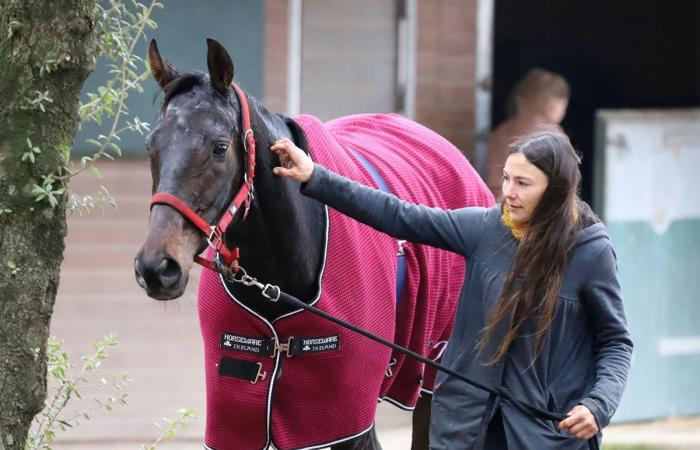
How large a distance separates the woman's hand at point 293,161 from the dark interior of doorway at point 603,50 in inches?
179

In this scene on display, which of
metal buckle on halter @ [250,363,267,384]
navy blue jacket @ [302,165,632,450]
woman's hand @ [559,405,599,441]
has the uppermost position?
navy blue jacket @ [302,165,632,450]

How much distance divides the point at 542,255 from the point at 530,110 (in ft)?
11.9

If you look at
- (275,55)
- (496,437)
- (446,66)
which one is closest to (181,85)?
(496,437)

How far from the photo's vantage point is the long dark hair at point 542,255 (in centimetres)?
329

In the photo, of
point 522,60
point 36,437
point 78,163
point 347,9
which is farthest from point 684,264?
point 36,437

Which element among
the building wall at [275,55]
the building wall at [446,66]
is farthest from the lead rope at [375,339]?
the building wall at [446,66]

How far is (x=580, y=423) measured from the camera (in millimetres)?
3215

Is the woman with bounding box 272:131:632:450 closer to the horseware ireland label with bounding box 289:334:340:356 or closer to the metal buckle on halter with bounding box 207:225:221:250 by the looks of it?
the metal buckle on halter with bounding box 207:225:221:250

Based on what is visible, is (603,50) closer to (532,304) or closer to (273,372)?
(273,372)

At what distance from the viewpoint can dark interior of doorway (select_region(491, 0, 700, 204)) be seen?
8.02 metres

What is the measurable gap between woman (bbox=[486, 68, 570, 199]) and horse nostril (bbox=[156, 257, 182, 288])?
358 cm

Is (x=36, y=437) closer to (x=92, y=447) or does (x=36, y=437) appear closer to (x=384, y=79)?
(x=92, y=447)

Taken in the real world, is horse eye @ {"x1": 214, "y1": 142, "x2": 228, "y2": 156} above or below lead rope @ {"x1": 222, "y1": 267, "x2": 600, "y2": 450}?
above

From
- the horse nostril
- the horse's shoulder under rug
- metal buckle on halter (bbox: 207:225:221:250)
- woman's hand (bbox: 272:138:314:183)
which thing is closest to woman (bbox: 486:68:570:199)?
the horse's shoulder under rug
